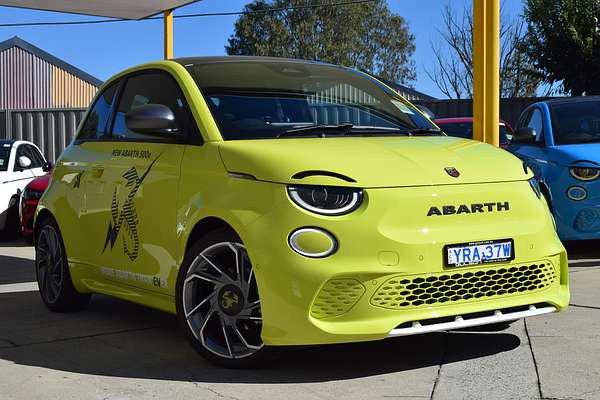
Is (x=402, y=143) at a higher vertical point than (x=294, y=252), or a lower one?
higher

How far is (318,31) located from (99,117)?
5744 cm

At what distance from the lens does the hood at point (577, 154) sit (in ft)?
26.7

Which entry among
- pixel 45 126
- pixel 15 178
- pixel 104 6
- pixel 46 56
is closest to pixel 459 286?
pixel 15 178

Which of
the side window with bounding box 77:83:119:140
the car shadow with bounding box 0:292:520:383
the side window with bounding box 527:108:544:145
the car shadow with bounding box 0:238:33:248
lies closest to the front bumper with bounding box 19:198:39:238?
the car shadow with bounding box 0:238:33:248

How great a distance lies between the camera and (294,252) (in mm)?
4008

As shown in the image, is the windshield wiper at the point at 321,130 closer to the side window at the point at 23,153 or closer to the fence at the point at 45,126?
the side window at the point at 23,153

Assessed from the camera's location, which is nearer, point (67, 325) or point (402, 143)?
point (402, 143)

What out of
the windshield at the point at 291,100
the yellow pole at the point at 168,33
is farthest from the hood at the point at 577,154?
the yellow pole at the point at 168,33

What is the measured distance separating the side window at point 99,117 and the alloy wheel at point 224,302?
1740 millimetres

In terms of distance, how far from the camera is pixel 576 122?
8922mm

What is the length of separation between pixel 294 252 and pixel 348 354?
98 centimetres

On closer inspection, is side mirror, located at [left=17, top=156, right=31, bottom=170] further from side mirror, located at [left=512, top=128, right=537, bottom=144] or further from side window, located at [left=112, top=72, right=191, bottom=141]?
side window, located at [left=112, top=72, right=191, bottom=141]

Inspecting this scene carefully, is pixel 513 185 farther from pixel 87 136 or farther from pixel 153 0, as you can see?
pixel 153 0

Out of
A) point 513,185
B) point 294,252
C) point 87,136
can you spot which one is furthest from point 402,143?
point 87,136
